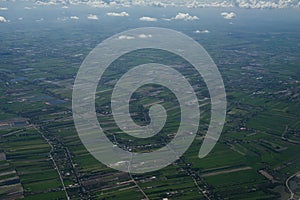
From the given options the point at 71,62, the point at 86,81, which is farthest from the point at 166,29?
the point at 86,81

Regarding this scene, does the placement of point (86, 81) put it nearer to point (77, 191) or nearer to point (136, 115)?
point (136, 115)

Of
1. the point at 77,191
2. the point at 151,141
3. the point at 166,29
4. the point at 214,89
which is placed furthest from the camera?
the point at 166,29

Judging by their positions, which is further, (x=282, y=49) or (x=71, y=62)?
(x=282, y=49)

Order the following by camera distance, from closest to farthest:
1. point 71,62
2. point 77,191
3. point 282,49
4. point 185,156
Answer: point 77,191, point 185,156, point 71,62, point 282,49

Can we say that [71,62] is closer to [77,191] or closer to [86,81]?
[86,81]

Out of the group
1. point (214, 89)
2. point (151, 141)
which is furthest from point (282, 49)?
point (151, 141)

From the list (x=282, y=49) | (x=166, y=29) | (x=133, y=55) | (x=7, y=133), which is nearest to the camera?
(x=7, y=133)
